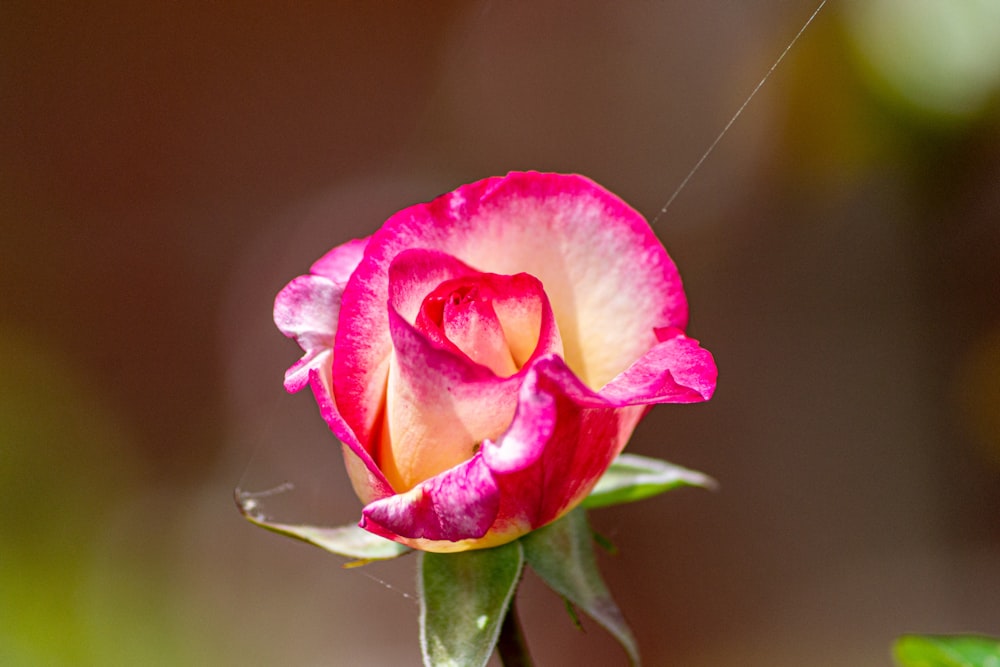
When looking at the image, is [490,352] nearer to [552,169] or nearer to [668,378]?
[668,378]

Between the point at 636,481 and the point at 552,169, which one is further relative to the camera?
the point at 552,169

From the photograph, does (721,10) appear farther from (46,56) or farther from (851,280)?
(46,56)

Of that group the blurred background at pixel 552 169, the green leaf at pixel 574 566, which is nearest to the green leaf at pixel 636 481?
the green leaf at pixel 574 566

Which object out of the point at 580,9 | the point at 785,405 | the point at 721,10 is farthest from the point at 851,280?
the point at 580,9

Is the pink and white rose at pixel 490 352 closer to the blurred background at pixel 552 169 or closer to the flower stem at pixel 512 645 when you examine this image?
the flower stem at pixel 512 645

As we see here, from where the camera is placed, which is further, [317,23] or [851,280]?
[851,280]

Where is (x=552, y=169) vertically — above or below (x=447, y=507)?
below

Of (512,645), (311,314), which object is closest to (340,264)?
(311,314)
